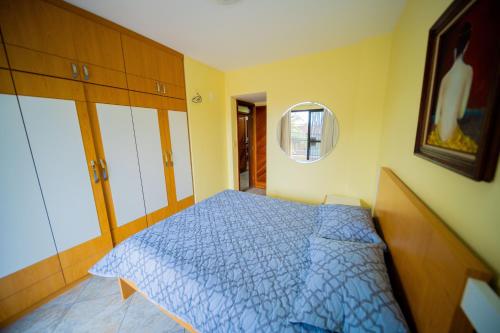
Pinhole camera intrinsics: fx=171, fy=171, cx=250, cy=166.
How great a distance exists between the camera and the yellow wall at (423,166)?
479 mm

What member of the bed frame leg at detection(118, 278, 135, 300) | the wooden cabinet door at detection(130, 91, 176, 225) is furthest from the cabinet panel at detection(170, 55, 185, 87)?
the bed frame leg at detection(118, 278, 135, 300)

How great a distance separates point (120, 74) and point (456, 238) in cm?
269

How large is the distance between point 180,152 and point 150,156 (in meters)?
0.43

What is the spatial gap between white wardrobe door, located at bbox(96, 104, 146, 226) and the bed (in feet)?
2.35

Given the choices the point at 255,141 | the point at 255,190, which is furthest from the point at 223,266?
the point at 255,141

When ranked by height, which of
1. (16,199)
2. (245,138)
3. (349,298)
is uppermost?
(245,138)

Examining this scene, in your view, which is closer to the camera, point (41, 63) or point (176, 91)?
point (41, 63)

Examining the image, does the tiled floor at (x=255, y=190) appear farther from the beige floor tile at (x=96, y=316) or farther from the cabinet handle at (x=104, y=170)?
the beige floor tile at (x=96, y=316)

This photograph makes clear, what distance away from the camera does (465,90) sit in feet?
1.93

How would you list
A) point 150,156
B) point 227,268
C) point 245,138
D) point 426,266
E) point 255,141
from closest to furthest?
1. point 426,266
2. point 227,268
3. point 150,156
4. point 255,141
5. point 245,138

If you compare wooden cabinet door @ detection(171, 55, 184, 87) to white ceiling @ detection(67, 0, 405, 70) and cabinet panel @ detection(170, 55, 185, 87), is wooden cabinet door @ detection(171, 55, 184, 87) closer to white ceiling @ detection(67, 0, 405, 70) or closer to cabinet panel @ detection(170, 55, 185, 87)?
cabinet panel @ detection(170, 55, 185, 87)

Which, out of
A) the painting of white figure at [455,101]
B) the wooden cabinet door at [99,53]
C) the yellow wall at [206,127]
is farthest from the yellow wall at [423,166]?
the wooden cabinet door at [99,53]

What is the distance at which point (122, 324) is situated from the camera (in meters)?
1.26

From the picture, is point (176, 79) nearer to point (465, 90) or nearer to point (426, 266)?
point (465, 90)
